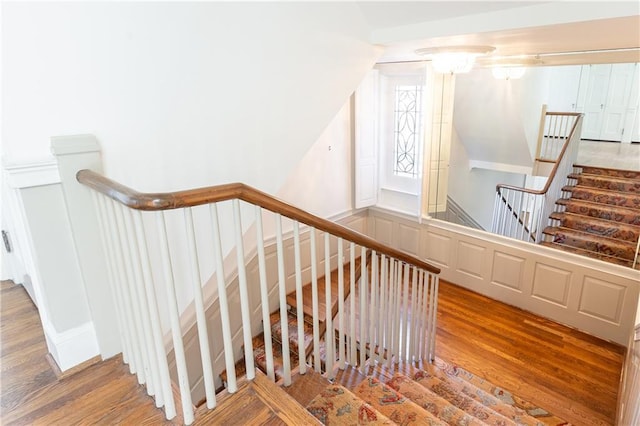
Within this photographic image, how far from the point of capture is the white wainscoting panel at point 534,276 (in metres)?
3.60

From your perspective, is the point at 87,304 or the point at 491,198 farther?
the point at 491,198

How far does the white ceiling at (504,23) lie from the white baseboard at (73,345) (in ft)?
7.54

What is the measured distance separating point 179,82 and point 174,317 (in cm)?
102

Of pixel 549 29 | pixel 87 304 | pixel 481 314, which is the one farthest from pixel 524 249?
pixel 87 304

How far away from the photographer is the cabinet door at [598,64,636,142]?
6828mm

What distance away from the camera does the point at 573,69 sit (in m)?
6.86

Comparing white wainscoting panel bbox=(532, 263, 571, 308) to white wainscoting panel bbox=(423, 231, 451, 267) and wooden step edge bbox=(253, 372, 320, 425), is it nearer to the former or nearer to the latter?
white wainscoting panel bbox=(423, 231, 451, 267)

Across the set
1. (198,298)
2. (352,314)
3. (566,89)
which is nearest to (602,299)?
(352,314)

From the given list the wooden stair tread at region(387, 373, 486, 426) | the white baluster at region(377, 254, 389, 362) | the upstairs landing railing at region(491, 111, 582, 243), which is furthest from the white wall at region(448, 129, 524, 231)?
the wooden stair tread at region(387, 373, 486, 426)

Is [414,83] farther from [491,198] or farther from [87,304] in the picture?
[87,304]

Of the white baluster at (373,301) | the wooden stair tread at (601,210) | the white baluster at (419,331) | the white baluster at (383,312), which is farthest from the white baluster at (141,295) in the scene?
the wooden stair tread at (601,210)

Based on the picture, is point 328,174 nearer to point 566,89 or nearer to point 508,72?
point 508,72

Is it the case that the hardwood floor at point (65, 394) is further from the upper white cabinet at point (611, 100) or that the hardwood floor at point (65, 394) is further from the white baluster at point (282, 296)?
the upper white cabinet at point (611, 100)

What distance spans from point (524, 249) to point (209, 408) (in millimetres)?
3873
